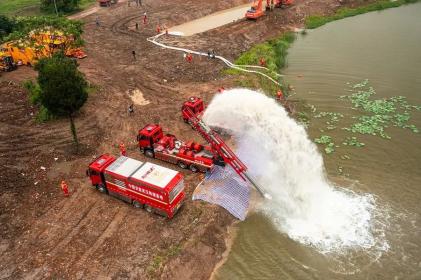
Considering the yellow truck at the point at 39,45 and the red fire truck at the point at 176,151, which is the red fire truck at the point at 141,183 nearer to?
the red fire truck at the point at 176,151

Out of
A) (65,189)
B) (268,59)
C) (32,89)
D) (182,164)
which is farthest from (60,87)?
(268,59)

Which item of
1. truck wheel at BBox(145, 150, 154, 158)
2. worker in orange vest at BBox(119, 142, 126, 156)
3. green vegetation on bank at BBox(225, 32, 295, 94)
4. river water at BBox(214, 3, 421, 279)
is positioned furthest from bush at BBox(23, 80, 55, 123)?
river water at BBox(214, 3, 421, 279)

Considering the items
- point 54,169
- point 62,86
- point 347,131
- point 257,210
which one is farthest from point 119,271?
point 347,131

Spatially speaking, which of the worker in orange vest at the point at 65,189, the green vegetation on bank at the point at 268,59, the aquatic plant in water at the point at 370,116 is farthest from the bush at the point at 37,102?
the aquatic plant in water at the point at 370,116

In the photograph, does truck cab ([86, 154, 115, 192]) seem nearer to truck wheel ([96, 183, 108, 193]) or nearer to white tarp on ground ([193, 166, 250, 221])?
truck wheel ([96, 183, 108, 193])

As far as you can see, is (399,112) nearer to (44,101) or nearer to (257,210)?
(257,210)

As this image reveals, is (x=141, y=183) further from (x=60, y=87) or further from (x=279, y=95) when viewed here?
(x=279, y=95)
